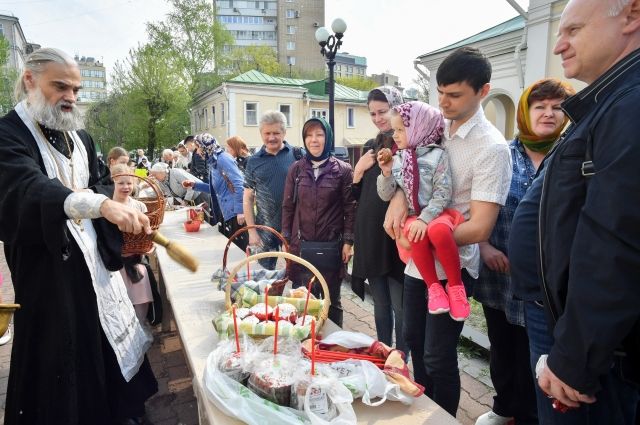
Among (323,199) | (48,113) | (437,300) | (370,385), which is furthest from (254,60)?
(370,385)

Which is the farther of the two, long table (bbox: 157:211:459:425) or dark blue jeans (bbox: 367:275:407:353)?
dark blue jeans (bbox: 367:275:407:353)

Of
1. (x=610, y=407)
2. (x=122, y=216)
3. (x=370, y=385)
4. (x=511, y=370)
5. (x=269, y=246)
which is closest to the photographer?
(x=610, y=407)

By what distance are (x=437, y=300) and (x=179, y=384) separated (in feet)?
7.05

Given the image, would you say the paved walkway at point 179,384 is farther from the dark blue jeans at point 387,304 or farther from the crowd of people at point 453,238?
the dark blue jeans at point 387,304

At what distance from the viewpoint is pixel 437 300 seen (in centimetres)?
171

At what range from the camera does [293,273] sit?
2.85 meters

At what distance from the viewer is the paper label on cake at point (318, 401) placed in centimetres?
131

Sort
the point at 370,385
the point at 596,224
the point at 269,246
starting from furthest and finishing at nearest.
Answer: the point at 269,246 → the point at 370,385 → the point at 596,224

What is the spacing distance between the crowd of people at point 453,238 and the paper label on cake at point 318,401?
652mm

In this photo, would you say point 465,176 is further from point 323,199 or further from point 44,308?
point 44,308

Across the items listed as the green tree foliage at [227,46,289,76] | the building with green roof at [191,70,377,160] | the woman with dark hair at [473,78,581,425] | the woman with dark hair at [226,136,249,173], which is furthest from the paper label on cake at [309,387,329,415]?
the green tree foliage at [227,46,289,76]

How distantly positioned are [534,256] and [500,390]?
4.42 feet

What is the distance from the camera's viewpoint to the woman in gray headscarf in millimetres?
2439

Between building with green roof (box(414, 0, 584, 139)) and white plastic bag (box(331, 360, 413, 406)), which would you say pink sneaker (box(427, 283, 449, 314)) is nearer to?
white plastic bag (box(331, 360, 413, 406))
